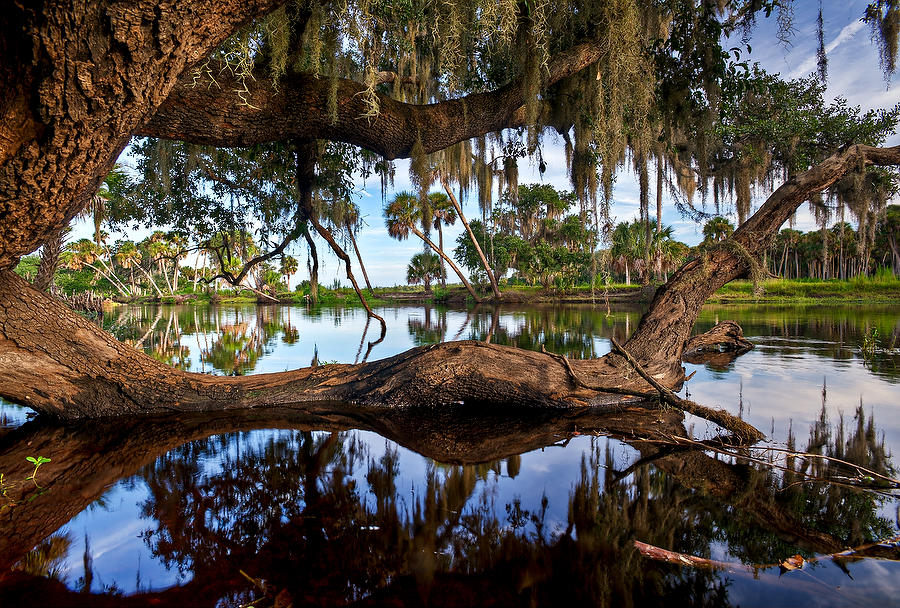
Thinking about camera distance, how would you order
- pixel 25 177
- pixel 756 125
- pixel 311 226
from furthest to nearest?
pixel 756 125 → pixel 311 226 → pixel 25 177

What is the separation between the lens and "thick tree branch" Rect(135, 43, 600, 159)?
11.9 ft

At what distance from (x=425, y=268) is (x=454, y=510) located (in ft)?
128

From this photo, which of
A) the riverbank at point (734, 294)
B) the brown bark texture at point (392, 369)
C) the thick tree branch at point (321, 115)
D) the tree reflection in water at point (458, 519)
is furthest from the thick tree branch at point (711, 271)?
the riverbank at point (734, 294)

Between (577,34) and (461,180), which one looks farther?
(461,180)

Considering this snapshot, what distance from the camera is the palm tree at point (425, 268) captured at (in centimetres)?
4028

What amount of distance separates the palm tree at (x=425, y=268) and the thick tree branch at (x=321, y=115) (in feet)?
112

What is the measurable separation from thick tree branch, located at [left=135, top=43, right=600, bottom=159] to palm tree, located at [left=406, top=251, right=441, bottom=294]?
34.1 metres

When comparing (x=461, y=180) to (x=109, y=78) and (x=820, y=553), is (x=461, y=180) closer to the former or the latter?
(x=109, y=78)

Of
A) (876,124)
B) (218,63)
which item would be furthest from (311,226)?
(876,124)

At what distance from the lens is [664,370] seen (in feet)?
16.4

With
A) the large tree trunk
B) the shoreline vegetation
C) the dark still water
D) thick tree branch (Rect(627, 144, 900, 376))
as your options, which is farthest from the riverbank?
the large tree trunk

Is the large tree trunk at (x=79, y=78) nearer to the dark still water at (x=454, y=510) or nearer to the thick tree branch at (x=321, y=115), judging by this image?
the thick tree branch at (x=321, y=115)

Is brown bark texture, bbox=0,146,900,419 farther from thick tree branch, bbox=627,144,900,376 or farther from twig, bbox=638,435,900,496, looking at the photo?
twig, bbox=638,435,900,496

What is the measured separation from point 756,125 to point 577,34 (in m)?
10.8
